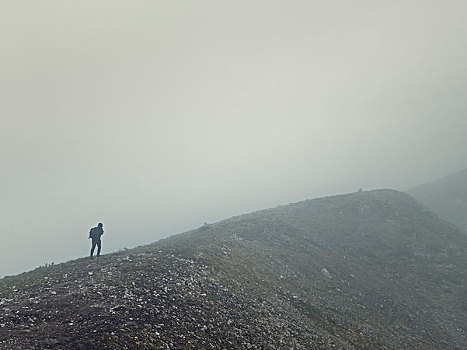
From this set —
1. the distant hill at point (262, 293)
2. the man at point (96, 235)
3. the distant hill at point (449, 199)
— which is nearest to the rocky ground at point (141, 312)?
the distant hill at point (262, 293)

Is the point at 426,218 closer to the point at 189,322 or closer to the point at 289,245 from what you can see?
the point at 289,245

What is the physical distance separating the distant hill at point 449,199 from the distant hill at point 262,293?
127 ft

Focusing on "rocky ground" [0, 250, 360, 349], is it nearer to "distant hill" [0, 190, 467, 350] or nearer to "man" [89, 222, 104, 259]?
"distant hill" [0, 190, 467, 350]

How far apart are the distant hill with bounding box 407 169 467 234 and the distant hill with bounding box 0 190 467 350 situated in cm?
3859

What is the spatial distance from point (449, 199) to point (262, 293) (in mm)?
114305

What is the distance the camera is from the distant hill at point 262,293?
1731 centimetres

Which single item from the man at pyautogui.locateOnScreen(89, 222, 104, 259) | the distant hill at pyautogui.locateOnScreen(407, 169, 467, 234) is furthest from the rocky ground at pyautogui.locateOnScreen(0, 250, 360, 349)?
the distant hill at pyautogui.locateOnScreen(407, 169, 467, 234)

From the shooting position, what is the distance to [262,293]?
30.5m

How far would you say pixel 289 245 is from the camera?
53.5 metres

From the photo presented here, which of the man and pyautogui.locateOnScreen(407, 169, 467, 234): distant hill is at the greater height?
the man

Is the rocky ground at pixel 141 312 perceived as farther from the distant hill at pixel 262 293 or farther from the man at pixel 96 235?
the man at pixel 96 235

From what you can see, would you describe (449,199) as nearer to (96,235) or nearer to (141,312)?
(96,235)

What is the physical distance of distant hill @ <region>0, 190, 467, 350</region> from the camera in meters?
17.3

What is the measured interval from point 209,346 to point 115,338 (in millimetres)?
5624
